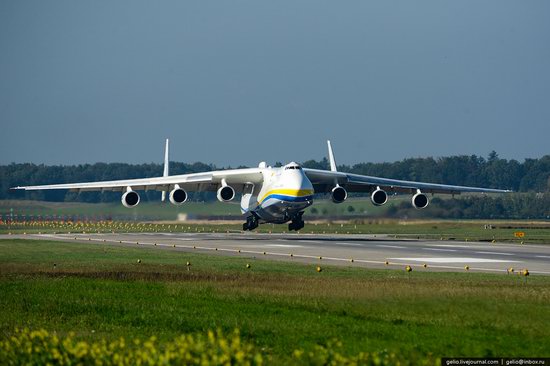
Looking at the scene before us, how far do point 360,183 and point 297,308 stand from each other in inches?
1711

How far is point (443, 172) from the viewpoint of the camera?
102562mm

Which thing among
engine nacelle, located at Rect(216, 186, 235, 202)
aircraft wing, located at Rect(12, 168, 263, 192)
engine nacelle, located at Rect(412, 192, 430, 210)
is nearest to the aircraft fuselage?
aircraft wing, located at Rect(12, 168, 263, 192)

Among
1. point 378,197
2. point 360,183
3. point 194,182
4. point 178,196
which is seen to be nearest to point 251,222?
point 194,182

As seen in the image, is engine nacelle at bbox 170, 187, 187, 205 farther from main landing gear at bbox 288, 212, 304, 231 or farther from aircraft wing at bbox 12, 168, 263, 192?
main landing gear at bbox 288, 212, 304, 231

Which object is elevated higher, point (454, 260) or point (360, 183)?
point (360, 183)

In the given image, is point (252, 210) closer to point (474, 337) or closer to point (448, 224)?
point (448, 224)

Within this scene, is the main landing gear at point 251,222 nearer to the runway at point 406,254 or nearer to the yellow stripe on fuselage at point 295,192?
the yellow stripe on fuselage at point 295,192

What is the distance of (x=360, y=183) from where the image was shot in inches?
2450

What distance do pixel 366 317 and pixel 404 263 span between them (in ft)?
60.4

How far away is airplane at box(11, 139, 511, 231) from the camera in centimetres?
5681

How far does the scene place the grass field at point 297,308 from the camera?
15164 mm

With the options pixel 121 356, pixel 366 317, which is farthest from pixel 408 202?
pixel 121 356

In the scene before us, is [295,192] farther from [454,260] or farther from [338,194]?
[454,260]

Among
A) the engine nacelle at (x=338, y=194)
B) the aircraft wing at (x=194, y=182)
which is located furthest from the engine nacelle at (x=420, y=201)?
the aircraft wing at (x=194, y=182)
